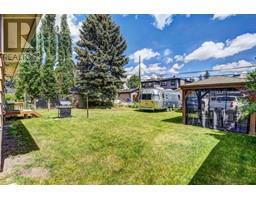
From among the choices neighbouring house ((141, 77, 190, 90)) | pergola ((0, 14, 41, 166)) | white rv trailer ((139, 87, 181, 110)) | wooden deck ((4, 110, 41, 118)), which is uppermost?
neighbouring house ((141, 77, 190, 90))

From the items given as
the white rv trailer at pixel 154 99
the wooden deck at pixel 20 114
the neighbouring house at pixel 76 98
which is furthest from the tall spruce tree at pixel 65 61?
the wooden deck at pixel 20 114

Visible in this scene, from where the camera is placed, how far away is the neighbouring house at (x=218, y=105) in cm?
687

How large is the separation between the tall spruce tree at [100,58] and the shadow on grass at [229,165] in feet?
Result: 39.7

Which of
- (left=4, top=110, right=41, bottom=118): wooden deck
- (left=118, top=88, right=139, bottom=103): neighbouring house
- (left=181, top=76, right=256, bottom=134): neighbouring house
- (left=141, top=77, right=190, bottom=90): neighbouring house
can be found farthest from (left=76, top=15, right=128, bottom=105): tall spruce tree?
(left=141, top=77, right=190, bottom=90): neighbouring house

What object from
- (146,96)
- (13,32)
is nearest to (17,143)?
(13,32)

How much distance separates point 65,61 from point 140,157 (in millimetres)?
17361

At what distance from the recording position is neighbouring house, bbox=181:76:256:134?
6.87 meters

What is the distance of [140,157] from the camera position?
448 cm

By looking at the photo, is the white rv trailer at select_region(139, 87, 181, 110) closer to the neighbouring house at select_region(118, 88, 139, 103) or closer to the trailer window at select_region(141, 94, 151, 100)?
the trailer window at select_region(141, 94, 151, 100)

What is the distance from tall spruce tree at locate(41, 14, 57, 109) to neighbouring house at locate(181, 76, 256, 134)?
1092cm

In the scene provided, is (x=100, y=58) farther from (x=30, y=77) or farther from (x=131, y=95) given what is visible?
(x=131, y=95)

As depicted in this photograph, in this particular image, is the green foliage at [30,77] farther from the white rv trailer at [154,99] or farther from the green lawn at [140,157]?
the green lawn at [140,157]

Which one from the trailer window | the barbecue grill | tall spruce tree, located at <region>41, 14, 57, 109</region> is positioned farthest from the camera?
tall spruce tree, located at <region>41, 14, 57, 109</region>
